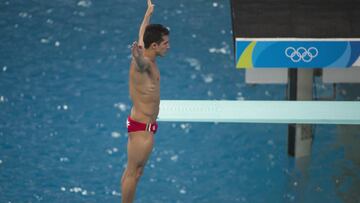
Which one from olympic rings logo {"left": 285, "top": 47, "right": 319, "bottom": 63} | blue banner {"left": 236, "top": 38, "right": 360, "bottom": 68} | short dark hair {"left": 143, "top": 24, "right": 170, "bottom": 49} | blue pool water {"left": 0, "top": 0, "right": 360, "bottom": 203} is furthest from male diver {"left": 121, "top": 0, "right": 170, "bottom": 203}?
olympic rings logo {"left": 285, "top": 47, "right": 319, "bottom": 63}

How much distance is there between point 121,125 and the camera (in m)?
13.0

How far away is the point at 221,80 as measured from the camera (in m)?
14.6

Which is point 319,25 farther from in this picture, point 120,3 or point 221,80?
point 120,3

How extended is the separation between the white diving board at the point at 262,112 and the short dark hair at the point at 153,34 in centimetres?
316

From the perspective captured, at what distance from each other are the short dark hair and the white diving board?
3163 mm

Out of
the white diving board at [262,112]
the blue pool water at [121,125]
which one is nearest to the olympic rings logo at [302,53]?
the white diving board at [262,112]

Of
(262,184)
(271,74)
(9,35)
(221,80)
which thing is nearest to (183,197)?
(262,184)

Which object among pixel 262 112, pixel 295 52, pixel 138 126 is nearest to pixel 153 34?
pixel 138 126

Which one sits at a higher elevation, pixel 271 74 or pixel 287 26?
pixel 287 26

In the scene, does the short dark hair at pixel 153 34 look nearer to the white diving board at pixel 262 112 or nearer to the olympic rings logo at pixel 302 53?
the olympic rings logo at pixel 302 53

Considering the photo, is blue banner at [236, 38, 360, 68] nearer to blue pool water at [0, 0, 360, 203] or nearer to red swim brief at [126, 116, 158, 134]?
blue pool water at [0, 0, 360, 203]

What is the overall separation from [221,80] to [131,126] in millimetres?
6898

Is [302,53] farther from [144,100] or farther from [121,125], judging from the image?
[121,125]

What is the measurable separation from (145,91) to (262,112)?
12.4ft
